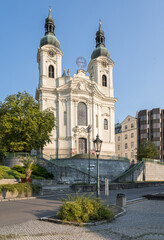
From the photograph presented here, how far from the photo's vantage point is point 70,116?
48.8m

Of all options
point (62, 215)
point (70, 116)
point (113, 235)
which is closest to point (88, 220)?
point (62, 215)

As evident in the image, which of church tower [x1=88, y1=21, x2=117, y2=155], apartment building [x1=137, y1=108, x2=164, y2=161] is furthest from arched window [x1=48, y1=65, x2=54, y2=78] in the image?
apartment building [x1=137, y1=108, x2=164, y2=161]

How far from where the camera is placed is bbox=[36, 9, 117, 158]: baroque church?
1909 inches

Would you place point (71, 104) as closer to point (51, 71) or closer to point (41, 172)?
point (51, 71)

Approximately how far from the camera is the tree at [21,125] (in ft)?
114

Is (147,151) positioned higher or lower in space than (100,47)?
lower

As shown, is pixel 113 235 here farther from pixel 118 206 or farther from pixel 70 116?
pixel 70 116

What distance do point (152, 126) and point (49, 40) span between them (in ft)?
133

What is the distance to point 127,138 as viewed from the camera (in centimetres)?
8000

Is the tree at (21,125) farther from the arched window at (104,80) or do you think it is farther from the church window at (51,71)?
the arched window at (104,80)

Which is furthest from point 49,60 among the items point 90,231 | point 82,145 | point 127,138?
point 90,231

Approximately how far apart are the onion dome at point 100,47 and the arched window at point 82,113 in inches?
561

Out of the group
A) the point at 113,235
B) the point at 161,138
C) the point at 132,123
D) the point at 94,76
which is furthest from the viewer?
the point at 132,123

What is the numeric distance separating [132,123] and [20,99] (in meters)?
49.1
